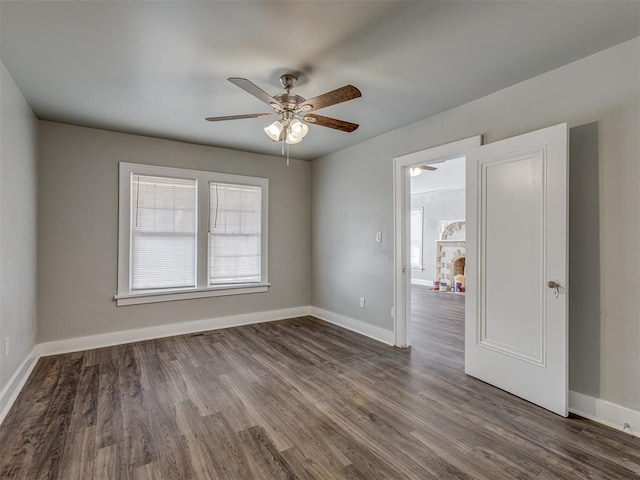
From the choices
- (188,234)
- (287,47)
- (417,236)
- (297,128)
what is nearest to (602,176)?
(297,128)

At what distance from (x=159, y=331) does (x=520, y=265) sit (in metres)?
4.14

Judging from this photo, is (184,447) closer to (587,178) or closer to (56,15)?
(56,15)

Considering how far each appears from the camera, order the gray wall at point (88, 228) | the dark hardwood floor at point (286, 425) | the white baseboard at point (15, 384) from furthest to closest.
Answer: the gray wall at point (88, 228) < the white baseboard at point (15, 384) < the dark hardwood floor at point (286, 425)

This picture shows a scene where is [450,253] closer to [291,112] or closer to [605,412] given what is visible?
[605,412]

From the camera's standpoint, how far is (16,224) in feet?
9.02

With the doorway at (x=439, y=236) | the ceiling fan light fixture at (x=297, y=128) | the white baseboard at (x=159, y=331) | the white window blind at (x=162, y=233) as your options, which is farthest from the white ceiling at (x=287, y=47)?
the doorway at (x=439, y=236)

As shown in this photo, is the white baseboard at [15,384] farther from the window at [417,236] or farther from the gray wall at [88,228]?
the window at [417,236]

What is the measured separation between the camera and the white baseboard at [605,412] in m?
2.12

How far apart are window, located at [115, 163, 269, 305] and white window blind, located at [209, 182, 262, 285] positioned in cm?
1

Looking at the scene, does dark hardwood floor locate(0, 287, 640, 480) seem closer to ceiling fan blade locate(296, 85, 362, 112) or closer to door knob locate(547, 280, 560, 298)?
door knob locate(547, 280, 560, 298)

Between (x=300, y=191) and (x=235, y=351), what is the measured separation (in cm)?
277

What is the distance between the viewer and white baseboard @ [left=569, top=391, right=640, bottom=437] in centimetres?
212

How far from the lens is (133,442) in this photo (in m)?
2.03

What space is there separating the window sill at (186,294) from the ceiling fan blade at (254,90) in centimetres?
293
